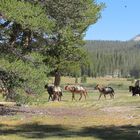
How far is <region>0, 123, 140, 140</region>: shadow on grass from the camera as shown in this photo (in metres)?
22.5

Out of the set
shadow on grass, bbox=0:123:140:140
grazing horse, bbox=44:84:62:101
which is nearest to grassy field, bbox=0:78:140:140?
shadow on grass, bbox=0:123:140:140

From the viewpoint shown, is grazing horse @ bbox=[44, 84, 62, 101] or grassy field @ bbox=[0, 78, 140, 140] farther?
grazing horse @ bbox=[44, 84, 62, 101]

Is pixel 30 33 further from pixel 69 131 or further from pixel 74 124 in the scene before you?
pixel 69 131

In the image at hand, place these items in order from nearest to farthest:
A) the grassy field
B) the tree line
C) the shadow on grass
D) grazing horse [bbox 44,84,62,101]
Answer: the shadow on grass < the grassy field < the tree line < grazing horse [bbox 44,84,62,101]

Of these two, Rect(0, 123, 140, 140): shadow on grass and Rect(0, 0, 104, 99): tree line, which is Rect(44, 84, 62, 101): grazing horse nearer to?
Rect(0, 0, 104, 99): tree line

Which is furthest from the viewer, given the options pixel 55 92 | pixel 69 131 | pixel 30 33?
pixel 55 92

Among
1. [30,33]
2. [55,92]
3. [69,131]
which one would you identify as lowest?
[69,131]

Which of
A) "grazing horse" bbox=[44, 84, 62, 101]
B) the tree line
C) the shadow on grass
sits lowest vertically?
the shadow on grass

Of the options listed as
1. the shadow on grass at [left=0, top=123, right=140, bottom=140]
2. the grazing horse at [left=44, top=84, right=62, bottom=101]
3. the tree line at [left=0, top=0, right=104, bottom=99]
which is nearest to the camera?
the shadow on grass at [left=0, top=123, right=140, bottom=140]

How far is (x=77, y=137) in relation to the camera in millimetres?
22234

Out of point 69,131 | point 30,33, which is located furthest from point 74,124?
point 30,33

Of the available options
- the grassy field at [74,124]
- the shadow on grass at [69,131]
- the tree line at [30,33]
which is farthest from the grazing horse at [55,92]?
the shadow on grass at [69,131]

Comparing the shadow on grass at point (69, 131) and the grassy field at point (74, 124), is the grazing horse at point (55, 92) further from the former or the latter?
the shadow on grass at point (69, 131)

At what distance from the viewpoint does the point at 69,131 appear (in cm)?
2477
